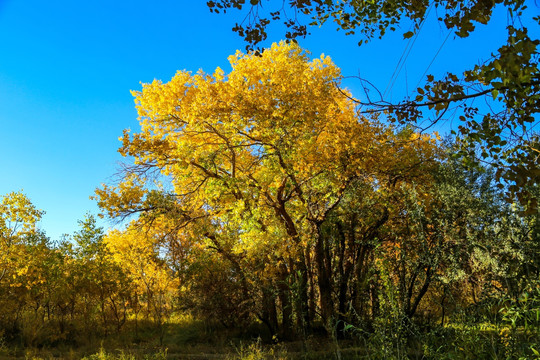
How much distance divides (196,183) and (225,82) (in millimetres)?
3365

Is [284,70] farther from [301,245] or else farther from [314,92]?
[301,245]

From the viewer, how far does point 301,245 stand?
34.4 feet

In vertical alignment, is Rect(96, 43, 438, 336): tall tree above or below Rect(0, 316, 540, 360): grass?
above

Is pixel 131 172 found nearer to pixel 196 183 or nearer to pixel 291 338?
pixel 196 183

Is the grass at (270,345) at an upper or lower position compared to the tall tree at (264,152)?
lower

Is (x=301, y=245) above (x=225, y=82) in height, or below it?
below

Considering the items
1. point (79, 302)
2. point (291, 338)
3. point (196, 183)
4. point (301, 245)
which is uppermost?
point (196, 183)

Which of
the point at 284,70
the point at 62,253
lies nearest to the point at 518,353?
the point at 284,70

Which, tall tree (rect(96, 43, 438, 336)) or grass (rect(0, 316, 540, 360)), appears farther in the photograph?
tall tree (rect(96, 43, 438, 336))

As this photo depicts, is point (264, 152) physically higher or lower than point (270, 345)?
higher

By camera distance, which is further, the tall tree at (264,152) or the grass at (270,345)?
the tall tree at (264,152)

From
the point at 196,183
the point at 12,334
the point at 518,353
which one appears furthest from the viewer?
the point at 12,334

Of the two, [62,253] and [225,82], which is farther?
[62,253]

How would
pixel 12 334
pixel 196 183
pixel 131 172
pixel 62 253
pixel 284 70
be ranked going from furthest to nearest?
pixel 62 253
pixel 12 334
pixel 196 183
pixel 131 172
pixel 284 70
